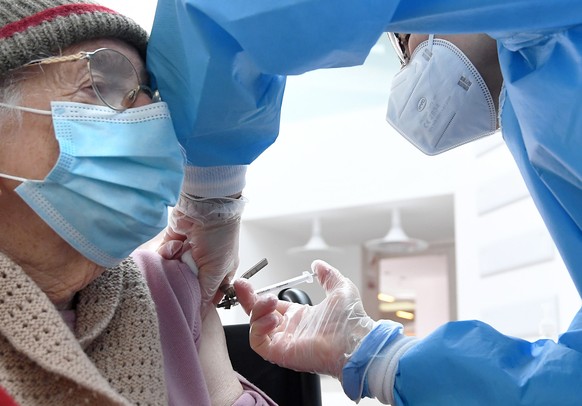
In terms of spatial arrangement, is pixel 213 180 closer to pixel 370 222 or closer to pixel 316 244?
pixel 316 244

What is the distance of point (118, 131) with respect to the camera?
3.46 feet

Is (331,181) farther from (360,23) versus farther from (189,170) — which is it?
(360,23)

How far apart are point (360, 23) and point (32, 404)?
0.62m

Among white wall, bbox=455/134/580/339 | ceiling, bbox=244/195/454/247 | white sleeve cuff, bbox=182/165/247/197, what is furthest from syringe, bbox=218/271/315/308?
ceiling, bbox=244/195/454/247

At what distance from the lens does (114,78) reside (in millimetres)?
1104

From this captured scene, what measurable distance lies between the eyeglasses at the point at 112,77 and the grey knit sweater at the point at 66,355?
28 centimetres

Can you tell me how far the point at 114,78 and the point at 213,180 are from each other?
30cm

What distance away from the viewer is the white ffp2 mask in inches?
49.0

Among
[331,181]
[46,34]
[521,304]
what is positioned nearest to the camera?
[46,34]

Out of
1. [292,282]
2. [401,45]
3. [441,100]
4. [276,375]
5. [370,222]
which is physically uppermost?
[401,45]

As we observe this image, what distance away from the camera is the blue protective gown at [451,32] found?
89 cm

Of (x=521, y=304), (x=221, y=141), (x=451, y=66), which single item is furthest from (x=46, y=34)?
(x=521, y=304)

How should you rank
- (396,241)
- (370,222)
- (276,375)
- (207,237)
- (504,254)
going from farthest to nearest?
(370,222) < (396,241) < (504,254) < (276,375) < (207,237)

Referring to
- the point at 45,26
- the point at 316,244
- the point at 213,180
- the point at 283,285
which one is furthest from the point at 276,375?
the point at 316,244
